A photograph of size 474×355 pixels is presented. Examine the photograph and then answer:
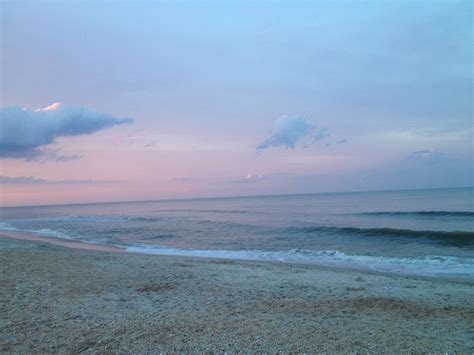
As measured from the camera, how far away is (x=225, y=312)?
6871mm

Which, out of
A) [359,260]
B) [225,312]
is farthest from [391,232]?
[225,312]

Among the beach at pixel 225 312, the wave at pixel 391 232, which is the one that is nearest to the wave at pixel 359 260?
the beach at pixel 225 312

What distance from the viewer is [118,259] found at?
549 inches

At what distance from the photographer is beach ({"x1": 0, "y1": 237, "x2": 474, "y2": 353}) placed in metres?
5.25

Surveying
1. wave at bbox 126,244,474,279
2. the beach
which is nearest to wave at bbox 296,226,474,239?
wave at bbox 126,244,474,279

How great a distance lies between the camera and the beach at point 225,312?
525 centimetres

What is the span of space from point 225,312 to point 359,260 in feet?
36.4

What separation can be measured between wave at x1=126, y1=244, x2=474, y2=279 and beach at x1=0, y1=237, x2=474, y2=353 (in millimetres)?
2565

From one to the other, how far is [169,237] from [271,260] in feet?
42.1

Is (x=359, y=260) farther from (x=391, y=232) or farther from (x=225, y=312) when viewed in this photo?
(x=225, y=312)

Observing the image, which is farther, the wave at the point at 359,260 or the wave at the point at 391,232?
the wave at the point at 391,232

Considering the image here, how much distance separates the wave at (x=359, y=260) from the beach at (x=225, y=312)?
2.56 meters

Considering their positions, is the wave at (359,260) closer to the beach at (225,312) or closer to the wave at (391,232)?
the beach at (225,312)

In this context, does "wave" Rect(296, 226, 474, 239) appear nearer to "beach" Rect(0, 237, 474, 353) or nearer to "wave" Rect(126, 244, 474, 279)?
"wave" Rect(126, 244, 474, 279)
